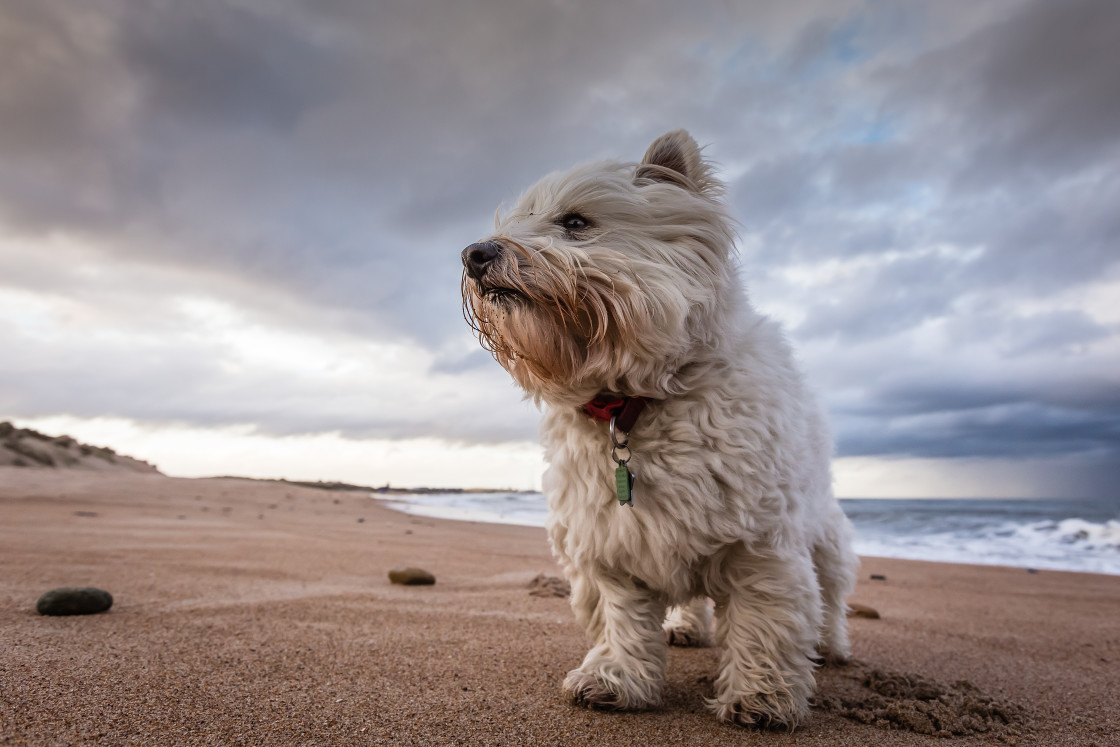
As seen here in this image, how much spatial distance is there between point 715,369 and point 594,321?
580mm

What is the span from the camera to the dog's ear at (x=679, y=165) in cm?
282

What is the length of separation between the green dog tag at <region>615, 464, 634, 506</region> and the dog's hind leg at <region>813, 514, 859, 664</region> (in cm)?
157

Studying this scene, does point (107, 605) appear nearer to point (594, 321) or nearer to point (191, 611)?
point (191, 611)

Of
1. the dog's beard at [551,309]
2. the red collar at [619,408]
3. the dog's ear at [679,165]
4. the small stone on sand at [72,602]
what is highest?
the dog's ear at [679,165]

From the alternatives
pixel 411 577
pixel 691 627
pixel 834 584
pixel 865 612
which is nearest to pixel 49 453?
pixel 411 577

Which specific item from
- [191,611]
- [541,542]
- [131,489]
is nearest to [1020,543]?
[541,542]

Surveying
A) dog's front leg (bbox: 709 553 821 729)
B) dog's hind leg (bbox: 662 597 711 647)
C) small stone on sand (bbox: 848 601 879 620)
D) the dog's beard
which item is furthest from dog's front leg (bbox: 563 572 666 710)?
small stone on sand (bbox: 848 601 879 620)

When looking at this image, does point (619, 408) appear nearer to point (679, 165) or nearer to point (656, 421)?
point (656, 421)

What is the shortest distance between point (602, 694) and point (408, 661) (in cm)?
99

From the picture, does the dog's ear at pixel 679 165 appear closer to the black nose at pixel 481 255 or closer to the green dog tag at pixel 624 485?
the black nose at pixel 481 255

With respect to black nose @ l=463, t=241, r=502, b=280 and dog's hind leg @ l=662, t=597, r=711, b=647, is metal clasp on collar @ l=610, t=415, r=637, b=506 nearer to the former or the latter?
black nose @ l=463, t=241, r=502, b=280

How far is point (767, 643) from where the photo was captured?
99.2 inches

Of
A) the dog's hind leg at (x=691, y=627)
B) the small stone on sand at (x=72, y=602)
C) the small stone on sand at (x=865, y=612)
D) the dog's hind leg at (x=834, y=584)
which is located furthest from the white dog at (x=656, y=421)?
the small stone on sand at (x=865, y=612)

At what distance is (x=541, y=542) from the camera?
34.4 feet
